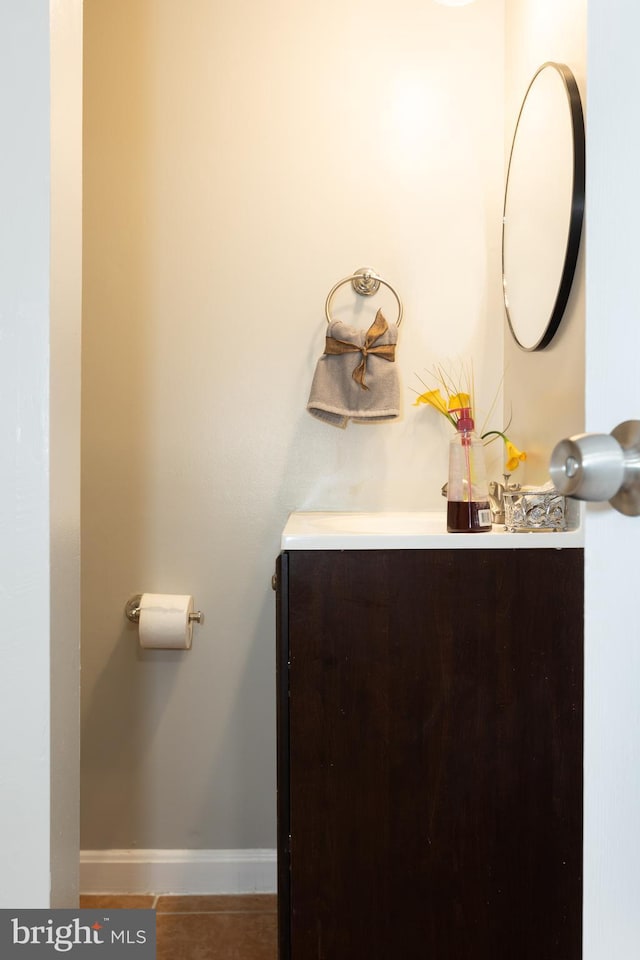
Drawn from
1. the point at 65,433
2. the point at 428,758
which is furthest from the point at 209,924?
the point at 65,433

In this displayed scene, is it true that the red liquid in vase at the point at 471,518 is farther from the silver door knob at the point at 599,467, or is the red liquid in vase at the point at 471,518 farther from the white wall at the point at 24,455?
the silver door knob at the point at 599,467

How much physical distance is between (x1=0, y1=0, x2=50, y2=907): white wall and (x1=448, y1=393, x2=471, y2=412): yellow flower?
48.3 inches

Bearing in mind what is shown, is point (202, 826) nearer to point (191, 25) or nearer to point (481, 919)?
point (481, 919)

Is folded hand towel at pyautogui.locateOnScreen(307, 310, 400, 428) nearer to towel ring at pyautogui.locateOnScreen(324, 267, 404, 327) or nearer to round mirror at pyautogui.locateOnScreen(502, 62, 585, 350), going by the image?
towel ring at pyautogui.locateOnScreen(324, 267, 404, 327)

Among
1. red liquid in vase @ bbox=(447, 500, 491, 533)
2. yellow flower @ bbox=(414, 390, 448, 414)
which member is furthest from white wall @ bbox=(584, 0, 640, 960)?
yellow flower @ bbox=(414, 390, 448, 414)

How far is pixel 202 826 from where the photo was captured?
6.97ft

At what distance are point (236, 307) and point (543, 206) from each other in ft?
2.67

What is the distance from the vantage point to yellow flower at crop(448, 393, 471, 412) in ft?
6.15

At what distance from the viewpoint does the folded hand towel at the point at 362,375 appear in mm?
2008

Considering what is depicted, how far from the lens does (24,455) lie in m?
0.80

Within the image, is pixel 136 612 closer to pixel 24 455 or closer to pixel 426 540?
pixel 426 540

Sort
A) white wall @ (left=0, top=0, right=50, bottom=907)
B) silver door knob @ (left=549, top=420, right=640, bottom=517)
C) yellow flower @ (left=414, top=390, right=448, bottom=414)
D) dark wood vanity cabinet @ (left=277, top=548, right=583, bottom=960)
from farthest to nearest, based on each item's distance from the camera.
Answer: yellow flower @ (left=414, top=390, right=448, bottom=414), dark wood vanity cabinet @ (left=277, top=548, right=583, bottom=960), white wall @ (left=0, top=0, right=50, bottom=907), silver door knob @ (left=549, top=420, right=640, bottom=517)

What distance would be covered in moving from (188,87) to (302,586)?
1.41m

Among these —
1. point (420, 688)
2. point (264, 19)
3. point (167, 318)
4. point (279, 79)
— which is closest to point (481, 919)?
point (420, 688)
